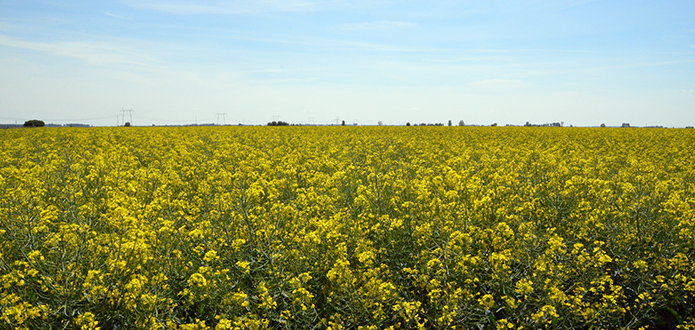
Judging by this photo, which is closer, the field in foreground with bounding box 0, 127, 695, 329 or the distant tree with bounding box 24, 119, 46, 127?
the field in foreground with bounding box 0, 127, 695, 329

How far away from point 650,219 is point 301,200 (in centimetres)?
586

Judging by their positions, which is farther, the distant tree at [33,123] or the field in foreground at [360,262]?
the distant tree at [33,123]

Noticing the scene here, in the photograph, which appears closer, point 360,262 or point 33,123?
point 360,262

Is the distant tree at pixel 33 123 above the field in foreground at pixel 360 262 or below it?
above

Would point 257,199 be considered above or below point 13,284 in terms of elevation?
above

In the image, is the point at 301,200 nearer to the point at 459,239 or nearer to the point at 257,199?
the point at 257,199

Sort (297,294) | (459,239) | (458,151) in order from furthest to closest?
(458,151), (459,239), (297,294)

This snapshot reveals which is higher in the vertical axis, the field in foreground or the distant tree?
the distant tree

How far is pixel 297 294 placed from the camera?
15.8 ft

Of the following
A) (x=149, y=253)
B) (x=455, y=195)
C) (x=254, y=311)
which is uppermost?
(x=455, y=195)

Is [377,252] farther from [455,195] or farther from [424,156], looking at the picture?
[424,156]

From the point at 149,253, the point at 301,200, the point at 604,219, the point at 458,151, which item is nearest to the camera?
the point at 149,253

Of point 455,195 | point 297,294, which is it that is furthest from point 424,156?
point 297,294

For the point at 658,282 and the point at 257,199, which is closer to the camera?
the point at 658,282
